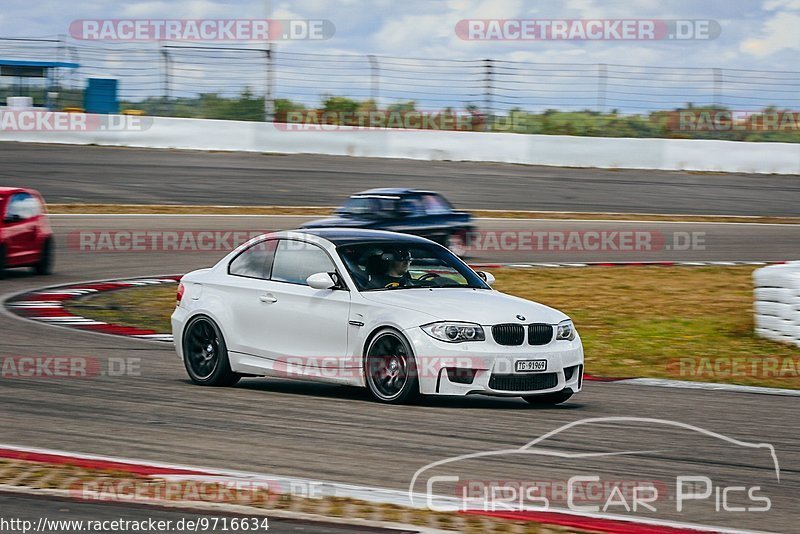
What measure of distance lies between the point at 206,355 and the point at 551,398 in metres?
2.81

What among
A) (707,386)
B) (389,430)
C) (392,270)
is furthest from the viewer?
(707,386)

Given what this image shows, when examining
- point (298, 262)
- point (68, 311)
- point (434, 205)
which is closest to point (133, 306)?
point (68, 311)

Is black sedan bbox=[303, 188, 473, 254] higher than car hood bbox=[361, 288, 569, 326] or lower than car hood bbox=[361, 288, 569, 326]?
higher

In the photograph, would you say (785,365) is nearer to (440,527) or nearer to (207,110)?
(440,527)

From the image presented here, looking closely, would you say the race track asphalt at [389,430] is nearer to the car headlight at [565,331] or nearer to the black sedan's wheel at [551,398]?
the black sedan's wheel at [551,398]

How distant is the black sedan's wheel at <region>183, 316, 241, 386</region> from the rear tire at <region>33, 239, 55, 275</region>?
8781mm

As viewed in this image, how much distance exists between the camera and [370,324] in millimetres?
8797

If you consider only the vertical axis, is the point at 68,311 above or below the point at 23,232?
below

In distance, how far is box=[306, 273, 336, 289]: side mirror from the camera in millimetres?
9023

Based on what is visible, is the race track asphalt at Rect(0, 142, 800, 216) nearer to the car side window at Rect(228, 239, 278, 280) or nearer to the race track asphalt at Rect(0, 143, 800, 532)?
the race track asphalt at Rect(0, 143, 800, 532)

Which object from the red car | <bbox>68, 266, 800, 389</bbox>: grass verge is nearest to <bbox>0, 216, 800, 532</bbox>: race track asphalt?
<bbox>68, 266, 800, 389</bbox>: grass verge

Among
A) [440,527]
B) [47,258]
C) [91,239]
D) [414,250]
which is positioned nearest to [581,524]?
[440,527]

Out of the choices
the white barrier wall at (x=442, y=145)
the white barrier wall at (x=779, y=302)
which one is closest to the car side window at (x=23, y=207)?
the white barrier wall at (x=779, y=302)

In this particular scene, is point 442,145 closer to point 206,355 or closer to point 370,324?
point 206,355
